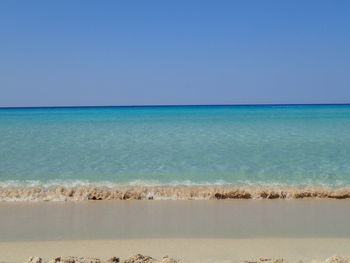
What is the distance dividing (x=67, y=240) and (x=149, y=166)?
18.7 feet

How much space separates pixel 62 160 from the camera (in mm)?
11578

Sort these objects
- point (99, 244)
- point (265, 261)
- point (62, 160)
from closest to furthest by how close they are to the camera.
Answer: point (265, 261) < point (99, 244) < point (62, 160)

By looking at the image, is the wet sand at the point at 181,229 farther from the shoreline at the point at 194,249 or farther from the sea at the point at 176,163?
the sea at the point at 176,163

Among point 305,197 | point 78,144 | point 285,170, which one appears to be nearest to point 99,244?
point 305,197

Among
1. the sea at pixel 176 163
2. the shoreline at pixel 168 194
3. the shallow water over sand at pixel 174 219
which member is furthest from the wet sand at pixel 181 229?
the sea at pixel 176 163

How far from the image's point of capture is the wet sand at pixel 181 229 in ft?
14.9

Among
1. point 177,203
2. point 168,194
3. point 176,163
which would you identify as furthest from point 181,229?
point 176,163

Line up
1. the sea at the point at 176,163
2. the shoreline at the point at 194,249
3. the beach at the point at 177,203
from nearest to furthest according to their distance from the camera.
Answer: the shoreline at the point at 194,249
the beach at the point at 177,203
the sea at the point at 176,163

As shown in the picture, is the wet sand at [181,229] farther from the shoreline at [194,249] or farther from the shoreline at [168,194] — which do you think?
the shoreline at [168,194]

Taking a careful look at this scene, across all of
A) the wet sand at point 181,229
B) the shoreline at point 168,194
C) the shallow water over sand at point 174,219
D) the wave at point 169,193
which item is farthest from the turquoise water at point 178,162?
the wet sand at point 181,229

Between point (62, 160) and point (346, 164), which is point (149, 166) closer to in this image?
point (62, 160)

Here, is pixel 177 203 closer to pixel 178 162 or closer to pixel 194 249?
pixel 194 249

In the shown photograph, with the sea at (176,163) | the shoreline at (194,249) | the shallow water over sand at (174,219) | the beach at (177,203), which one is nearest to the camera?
the shoreline at (194,249)

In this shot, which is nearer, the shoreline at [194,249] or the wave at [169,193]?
Answer: the shoreline at [194,249]
